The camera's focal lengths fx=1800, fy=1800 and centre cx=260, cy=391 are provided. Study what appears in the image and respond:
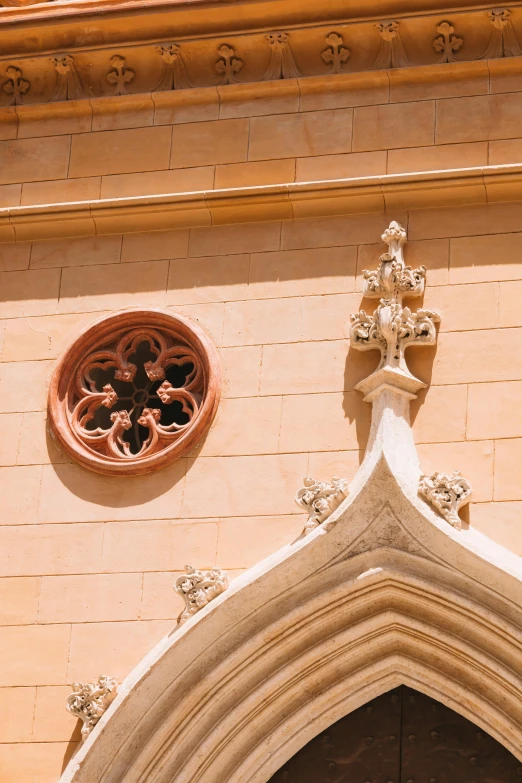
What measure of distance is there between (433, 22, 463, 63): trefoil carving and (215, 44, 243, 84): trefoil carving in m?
1.34

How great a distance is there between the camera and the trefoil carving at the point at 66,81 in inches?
481

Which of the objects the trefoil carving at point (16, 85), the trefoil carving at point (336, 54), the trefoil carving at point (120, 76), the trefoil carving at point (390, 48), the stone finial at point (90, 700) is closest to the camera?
the stone finial at point (90, 700)

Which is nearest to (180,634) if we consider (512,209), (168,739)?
(168,739)

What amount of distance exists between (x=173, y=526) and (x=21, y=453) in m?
1.16

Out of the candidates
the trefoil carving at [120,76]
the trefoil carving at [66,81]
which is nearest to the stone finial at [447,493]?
the trefoil carving at [120,76]

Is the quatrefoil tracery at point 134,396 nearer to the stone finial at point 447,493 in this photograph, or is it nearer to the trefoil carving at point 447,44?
the stone finial at point 447,493

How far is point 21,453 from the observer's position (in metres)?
11.2

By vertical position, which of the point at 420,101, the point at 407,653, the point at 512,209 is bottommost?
the point at 407,653

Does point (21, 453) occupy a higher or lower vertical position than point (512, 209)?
lower

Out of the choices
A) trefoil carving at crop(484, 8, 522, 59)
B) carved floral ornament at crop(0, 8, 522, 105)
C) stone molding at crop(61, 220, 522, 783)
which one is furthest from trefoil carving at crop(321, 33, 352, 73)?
stone molding at crop(61, 220, 522, 783)

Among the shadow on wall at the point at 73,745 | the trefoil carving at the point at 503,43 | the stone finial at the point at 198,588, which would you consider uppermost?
the trefoil carving at the point at 503,43

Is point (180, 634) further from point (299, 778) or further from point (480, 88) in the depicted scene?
point (480, 88)

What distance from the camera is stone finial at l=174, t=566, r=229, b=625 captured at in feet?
33.8

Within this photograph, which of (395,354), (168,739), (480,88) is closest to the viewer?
(168,739)
